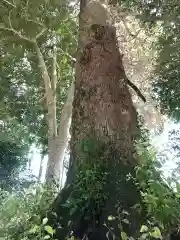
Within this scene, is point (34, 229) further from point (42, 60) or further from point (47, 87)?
point (42, 60)

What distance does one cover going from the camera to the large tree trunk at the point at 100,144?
4.56 m

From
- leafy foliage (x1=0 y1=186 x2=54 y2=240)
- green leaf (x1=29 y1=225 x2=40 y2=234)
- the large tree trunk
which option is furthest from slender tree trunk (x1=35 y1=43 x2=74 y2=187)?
green leaf (x1=29 y1=225 x2=40 y2=234)

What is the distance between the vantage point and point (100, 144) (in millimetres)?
5273

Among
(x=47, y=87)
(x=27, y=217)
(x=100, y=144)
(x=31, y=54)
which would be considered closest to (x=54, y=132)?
(x=47, y=87)

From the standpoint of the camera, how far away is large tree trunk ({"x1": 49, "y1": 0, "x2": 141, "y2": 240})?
456 centimetres

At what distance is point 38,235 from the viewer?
4.29 meters

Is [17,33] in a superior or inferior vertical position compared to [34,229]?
superior

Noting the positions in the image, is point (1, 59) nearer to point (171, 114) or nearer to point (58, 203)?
point (171, 114)

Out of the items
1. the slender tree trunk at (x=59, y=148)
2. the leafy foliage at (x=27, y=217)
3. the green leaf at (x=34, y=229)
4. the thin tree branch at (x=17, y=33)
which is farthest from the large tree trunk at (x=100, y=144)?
the thin tree branch at (x=17, y=33)

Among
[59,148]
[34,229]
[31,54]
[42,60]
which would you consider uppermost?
[31,54]

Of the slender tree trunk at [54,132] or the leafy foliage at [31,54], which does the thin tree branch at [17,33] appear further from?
the slender tree trunk at [54,132]

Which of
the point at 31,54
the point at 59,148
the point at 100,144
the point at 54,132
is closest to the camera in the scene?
the point at 100,144

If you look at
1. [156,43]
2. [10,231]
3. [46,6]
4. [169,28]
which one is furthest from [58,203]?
[46,6]

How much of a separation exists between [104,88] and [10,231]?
2562 mm
